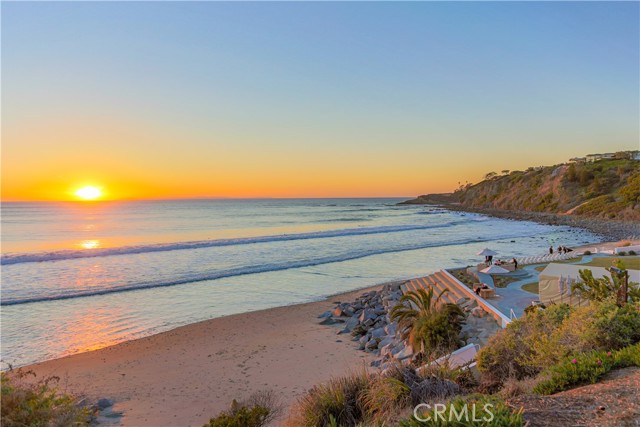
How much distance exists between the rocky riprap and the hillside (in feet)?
173

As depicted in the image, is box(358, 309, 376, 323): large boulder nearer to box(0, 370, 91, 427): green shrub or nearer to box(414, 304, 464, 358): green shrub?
box(414, 304, 464, 358): green shrub

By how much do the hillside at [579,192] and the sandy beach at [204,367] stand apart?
57822mm

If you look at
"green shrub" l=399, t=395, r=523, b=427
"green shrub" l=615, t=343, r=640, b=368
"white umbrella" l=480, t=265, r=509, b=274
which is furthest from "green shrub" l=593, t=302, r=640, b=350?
"white umbrella" l=480, t=265, r=509, b=274

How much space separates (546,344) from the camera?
22.8 ft

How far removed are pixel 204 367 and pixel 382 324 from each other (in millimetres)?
6309

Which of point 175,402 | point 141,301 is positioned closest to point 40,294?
point 141,301

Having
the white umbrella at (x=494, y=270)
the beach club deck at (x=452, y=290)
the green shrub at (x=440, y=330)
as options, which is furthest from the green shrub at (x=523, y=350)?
the white umbrella at (x=494, y=270)

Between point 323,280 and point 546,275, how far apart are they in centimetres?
1356

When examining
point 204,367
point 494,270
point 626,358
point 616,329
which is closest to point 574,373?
point 626,358

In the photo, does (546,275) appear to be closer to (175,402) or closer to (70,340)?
(175,402)

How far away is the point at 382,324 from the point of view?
1498cm

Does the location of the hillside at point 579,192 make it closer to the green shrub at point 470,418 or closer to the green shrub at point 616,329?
the green shrub at point 616,329

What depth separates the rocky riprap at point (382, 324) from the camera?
11.5 m

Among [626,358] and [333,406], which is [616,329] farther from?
[333,406]
